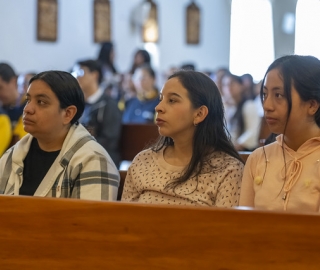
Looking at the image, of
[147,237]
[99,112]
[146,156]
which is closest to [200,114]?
[146,156]

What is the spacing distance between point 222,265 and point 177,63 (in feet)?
37.0

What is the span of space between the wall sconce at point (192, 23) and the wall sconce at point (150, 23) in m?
0.97

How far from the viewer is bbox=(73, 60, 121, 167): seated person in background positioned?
4.67 m

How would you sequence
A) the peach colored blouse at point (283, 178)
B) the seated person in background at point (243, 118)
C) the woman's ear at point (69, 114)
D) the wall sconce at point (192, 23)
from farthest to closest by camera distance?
the wall sconce at point (192, 23) → the seated person in background at point (243, 118) → the woman's ear at point (69, 114) → the peach colored blouse at point (283, 178)

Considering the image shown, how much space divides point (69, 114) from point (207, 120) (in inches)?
24.1

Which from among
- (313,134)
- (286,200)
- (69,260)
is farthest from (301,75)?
(69,260)

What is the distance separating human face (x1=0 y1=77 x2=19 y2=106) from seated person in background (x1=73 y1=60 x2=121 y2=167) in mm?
517

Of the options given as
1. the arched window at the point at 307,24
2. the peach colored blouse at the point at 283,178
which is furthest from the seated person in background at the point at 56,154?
the arched window at the point at 307,24

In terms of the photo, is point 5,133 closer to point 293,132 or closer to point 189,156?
point 189,156

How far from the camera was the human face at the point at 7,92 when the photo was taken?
474 cm

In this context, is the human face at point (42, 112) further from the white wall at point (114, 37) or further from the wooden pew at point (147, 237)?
the white wall at point (114, 37)

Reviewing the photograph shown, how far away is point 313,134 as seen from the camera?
2.27m

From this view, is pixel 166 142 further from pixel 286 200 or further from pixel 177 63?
Result: pixel 177 63

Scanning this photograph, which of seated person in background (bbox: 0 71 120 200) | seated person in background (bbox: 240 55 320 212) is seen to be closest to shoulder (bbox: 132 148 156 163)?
seated person in background (bbox: 0 71 120 200)
